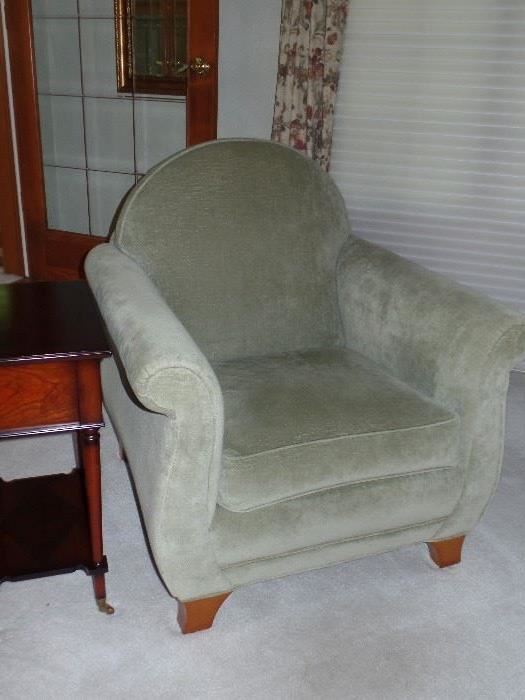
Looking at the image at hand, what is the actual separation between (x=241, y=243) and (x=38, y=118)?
203 cm

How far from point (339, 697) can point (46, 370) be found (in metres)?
0.83

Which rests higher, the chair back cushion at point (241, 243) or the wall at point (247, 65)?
the wall at point (247, 65)

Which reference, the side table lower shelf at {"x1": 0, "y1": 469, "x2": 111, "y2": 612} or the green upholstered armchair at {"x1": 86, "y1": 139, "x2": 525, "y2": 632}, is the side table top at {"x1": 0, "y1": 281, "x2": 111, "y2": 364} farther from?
the side table lower shelf at {"x1": 0, "y1": 469, "x2": 111, "y2": 612}

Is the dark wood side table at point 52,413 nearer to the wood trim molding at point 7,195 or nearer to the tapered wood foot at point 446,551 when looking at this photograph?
the tapered wood foot at point 446,551

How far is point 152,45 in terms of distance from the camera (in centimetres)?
304

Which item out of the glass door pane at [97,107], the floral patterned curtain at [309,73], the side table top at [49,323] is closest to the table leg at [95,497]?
the side table top at [49,323]

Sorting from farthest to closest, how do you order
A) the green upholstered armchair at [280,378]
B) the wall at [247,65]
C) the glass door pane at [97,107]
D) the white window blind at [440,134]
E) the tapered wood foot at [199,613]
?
the glass door pane at [97,107] < the wall at [247,65] < the white window blind at [440,134] < the tapered wood foot at [199,613] < the green upholstered armchair at [280,378]

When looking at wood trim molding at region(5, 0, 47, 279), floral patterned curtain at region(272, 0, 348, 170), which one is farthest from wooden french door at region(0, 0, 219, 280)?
floral patterned curtain at region(272, 0, 348, 170)

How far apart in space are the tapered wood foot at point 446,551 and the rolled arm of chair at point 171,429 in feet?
1.81

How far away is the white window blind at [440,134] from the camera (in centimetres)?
272

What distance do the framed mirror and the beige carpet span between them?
213 centimetres

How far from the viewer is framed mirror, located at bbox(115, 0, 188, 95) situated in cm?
295

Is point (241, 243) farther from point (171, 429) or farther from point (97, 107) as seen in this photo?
point (97, 107)

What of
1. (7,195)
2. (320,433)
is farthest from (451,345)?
(7,195)
